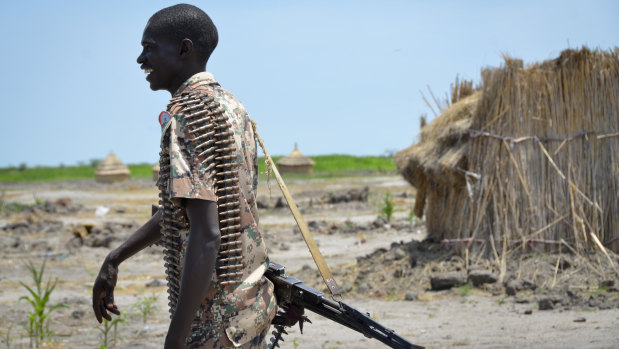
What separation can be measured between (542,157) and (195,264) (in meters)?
7.14

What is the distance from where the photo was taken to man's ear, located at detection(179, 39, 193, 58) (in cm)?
238

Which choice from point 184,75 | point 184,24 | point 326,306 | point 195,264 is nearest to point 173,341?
point 195,264

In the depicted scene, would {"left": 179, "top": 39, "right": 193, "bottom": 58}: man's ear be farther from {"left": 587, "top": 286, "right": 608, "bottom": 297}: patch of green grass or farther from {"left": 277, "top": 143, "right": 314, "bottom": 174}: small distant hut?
{"left": 277, "top": 143, "right": 314, "bottom": 174}: small distant hut

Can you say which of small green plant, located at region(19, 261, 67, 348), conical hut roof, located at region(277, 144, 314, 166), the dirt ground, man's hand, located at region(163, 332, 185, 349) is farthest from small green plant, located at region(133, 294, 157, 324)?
conical hut roof, located at region(277, 144, 314, 166)

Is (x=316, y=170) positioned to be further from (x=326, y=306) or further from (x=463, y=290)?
(x=326, y=306)

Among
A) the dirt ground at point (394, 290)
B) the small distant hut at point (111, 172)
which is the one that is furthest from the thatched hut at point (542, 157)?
the small distant hut at point (111, 172)

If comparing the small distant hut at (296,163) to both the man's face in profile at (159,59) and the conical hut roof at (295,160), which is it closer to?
the conical hut roof at (295,160)

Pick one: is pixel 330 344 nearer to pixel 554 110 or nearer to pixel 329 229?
pixel 554 110

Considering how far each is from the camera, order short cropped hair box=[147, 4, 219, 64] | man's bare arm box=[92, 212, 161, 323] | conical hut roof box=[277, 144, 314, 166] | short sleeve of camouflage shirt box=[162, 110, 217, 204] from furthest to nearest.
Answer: conical hut roof box=[277, 144, 314, 166] → man's bare arm box=[92, 212, 161, 323] → short cropped hair box=[147, 4, 219, 64] → short sleeve of camouflage shirt box=[162, 110, 217, 204]

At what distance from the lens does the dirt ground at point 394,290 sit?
6387 mm

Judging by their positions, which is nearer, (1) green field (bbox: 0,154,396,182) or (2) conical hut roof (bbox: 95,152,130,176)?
(2) conical hut roof (bbox: 95,152,130,176)

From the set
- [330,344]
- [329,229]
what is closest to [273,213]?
[329,229]

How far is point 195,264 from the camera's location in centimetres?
215

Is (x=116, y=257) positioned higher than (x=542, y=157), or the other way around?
(x=542, y=157)
